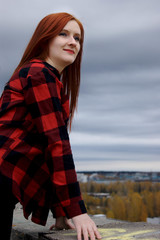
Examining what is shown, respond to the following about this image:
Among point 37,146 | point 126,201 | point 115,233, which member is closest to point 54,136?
point 37,146

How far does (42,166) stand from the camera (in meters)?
2.09

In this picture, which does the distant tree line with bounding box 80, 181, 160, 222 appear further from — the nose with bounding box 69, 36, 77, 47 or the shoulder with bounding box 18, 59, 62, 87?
the shoulder with bounding box 18, 59, 62, 87

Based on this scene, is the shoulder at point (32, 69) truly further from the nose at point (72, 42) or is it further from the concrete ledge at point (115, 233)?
the concrete ledge at point (115, 233)

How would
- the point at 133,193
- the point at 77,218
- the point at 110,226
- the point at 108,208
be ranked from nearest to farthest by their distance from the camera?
the point at 77,218 < the point at 110,226 < the point at 108,208 < the point at 133,193

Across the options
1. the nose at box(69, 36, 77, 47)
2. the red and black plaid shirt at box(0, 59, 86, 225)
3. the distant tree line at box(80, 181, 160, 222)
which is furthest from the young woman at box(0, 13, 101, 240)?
the distant tree line at box(80, 181, 160, 222)

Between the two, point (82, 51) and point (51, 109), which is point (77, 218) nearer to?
point (51, 109)

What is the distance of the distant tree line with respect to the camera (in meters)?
63.1

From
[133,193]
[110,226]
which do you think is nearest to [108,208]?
[133,193]

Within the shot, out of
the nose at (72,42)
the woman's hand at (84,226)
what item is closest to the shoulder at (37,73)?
the nose at (72,42)

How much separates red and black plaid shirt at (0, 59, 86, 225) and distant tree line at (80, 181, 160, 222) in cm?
6019

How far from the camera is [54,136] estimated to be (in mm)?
1984

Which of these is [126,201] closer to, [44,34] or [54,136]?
[44,34]

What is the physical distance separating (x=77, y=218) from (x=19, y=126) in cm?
69

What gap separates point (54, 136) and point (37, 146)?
156 millimetres
